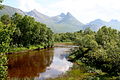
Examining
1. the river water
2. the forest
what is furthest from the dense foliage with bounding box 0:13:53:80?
the river water

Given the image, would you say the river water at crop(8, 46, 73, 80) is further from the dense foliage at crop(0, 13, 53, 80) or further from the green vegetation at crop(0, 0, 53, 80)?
the dense foliage at crop(0, 13, 53, 80)

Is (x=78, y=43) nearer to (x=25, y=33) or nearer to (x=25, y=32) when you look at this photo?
(x=25, y=33)

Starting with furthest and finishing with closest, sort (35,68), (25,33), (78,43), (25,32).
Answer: (25,32), (25,33), (78,43), (35,68)

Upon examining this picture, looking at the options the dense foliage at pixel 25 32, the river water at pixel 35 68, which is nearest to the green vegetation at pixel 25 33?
the dense foliage at pixel 25 32

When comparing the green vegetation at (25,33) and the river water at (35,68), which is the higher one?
the green vegetation at (25,33)

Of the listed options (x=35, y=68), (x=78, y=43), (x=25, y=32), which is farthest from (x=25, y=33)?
(x=35, y=68)

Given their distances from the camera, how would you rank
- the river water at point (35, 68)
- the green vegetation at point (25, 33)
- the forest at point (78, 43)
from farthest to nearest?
the green vegetation at point (25, 33), the river water at point (35, 68), the forest at point (78, 43)

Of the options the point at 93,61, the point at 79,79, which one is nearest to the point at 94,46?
the point at 93,61

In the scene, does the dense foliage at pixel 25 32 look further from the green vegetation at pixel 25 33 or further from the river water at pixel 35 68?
the river water at pixel 35 68

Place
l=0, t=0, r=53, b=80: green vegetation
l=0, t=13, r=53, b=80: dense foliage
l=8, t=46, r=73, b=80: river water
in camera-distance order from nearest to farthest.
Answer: l=8, t=46, r=73, b=80: river water, l=0, t=0, r=53, b=80: green vegetation, l=0, t=13, r=53, b=80: dense foliage

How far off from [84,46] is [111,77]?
30224mm

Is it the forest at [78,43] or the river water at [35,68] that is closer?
the forest at [78,43]

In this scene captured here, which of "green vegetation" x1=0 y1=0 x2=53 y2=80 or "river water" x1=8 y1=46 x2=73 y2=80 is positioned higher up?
"green vegetation" x1=0 y1=0 x2=53 y2=80

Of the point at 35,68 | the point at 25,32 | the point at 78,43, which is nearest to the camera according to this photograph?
the point at 35,68
